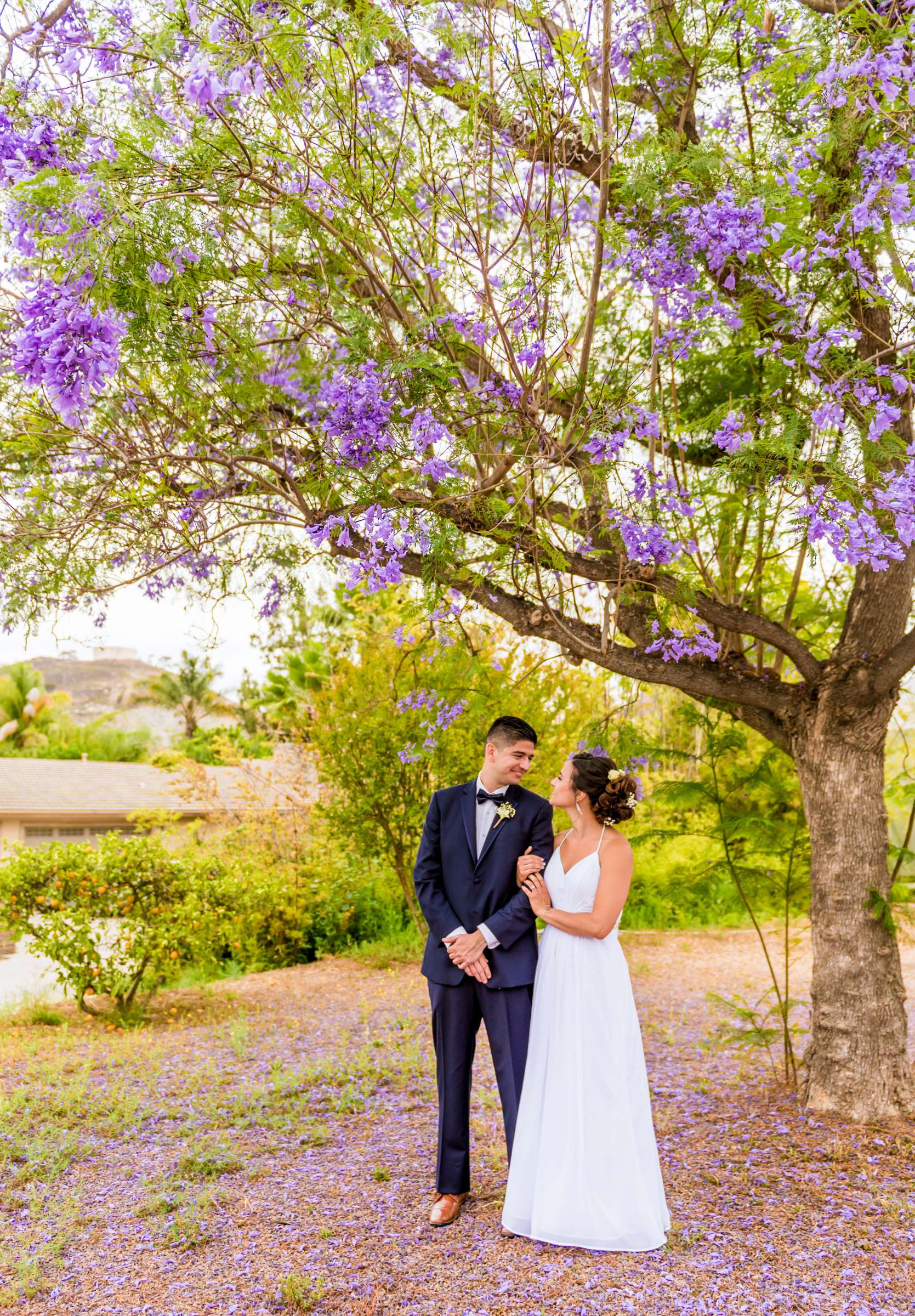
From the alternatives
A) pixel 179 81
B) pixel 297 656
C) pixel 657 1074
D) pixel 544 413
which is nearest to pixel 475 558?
pixel 544 413

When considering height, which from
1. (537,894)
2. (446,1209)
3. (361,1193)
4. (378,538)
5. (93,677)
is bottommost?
(361,1193)

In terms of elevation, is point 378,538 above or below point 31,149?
below

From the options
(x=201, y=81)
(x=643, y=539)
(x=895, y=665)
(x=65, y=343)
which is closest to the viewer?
(x=201, y=81)

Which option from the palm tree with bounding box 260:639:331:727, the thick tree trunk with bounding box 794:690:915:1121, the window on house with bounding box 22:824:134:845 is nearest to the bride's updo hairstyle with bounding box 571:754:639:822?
the thick tree trunk with bounding box 794:690:915:1121

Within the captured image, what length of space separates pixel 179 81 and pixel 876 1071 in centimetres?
599

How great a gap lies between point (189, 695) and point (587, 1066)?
42.4 metres

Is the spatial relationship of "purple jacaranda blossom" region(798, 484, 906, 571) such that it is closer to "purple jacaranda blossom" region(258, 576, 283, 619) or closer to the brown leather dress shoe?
the brown leather dress shoe

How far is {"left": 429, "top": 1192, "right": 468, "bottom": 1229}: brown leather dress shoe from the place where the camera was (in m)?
4.29

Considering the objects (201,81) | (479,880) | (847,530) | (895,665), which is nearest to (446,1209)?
(479,880)

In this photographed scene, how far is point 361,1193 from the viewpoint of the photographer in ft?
15.7

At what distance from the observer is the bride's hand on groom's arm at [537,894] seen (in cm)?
423

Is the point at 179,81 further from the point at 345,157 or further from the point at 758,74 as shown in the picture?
the point at 758,74

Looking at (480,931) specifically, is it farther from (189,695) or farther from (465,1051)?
(189,695)

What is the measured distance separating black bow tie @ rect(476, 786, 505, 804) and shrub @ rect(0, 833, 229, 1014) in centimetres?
559
